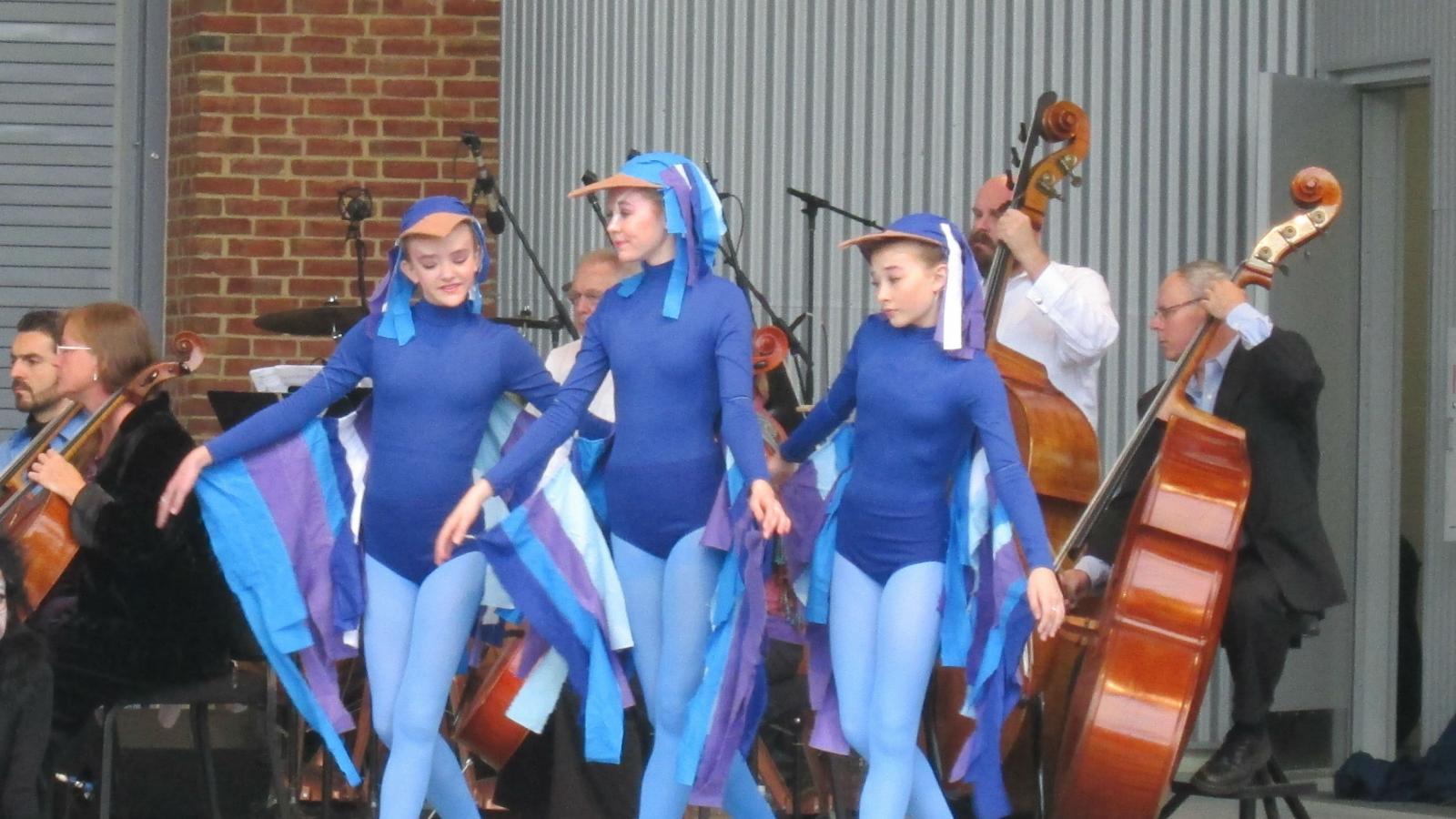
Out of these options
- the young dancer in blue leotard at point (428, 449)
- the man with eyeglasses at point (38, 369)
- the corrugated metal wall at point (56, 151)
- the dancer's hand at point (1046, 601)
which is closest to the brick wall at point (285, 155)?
the corrugated metal wall at point (56, 151)

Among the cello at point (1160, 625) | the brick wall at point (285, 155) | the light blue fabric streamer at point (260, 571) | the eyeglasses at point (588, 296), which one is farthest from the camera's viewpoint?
the brick wall at point (285, 155)

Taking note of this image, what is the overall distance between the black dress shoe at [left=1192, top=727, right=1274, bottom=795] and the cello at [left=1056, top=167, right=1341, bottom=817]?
30 cm

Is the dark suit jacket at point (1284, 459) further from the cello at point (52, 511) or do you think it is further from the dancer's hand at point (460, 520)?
the cello at point (52, 511)

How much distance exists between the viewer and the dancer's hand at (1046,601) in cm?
468

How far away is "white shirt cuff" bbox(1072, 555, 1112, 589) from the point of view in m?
5.55

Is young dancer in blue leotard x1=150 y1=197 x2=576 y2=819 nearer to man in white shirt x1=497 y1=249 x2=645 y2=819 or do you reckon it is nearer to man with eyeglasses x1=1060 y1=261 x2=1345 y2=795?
man in white shirt x1=497 y1=249 x2=645 y2=819

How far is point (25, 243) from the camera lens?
9172 mm

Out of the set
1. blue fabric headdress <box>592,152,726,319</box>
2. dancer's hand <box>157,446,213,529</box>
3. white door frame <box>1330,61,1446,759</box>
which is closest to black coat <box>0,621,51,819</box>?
dancer's hand <box>157,446,213,529</box>

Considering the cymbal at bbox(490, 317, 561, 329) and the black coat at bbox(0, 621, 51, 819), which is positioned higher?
the cymbal at bbox(490, 317, 561, 329)

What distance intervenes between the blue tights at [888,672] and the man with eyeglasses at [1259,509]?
1.75ft

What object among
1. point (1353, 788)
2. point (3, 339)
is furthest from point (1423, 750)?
point (3, 339)

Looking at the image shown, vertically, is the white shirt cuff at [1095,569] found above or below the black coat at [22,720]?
above

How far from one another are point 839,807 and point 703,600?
88cm

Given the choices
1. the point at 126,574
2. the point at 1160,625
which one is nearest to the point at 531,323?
the point at 126,574
